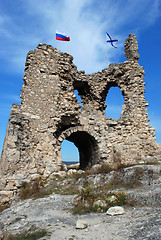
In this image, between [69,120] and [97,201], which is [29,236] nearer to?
[97,201]

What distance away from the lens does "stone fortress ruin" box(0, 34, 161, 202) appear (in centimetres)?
803

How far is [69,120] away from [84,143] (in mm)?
2919

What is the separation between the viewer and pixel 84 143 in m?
12.5

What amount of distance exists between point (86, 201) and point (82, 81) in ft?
27.1

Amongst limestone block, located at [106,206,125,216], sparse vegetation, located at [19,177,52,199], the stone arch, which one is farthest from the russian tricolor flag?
limestone block, located at [106,206,125,216]

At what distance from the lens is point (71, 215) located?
4.32 m

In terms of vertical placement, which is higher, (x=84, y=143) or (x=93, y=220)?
(x=84, y=143)

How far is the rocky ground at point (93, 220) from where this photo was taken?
3043mm

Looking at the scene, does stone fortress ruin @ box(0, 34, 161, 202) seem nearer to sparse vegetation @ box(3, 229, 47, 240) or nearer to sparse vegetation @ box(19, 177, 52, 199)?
sparse vegetation @ box(19, 177, 52, 199)

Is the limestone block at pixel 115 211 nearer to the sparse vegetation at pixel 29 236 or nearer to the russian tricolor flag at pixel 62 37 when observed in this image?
the sparse vegetation at pixel 29 236

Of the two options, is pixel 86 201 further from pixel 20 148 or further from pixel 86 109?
pixel 86 109

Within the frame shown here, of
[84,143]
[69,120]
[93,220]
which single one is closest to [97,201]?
[93,220]

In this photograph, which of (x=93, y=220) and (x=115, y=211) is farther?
(x=115, y=211)

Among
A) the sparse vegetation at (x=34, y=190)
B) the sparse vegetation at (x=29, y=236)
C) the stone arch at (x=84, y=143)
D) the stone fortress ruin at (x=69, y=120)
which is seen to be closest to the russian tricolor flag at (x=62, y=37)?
the stone fortress ruin at (x=69, y=120)
